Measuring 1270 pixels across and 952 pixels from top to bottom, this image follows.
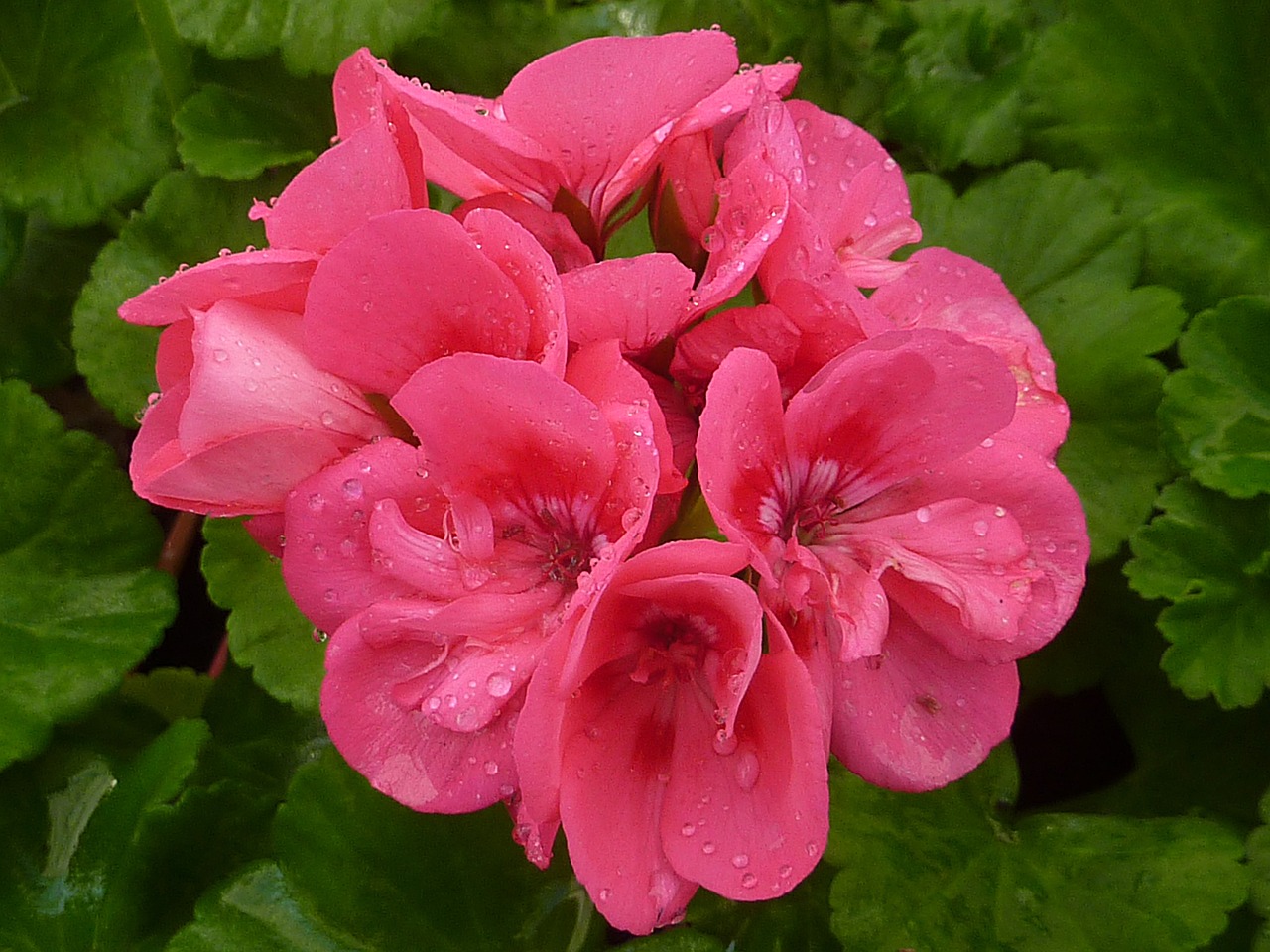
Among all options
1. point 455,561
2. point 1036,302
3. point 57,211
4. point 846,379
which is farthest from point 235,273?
point 1036,302

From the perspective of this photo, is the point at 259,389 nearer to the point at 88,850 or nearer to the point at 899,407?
the point at 899,407

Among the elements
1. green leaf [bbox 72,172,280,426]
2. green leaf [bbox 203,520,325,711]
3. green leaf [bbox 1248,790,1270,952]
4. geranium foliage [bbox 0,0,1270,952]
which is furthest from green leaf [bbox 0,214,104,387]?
green leaf [bbox 1248,790,1270,952]

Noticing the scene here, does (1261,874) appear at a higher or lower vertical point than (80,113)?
lower

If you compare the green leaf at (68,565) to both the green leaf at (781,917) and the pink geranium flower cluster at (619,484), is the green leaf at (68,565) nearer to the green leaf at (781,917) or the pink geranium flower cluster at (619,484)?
the pink geranium flower cluster at (619,484)

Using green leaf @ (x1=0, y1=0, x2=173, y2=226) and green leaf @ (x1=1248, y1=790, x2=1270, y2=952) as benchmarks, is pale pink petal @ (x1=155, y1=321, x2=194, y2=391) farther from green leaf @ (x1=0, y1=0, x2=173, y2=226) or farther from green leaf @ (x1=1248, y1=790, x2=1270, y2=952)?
green leaf @ (x1=1248, y1=790, x2=1270, y2=952)

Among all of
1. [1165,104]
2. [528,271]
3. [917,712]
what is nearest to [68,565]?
[528,271]
